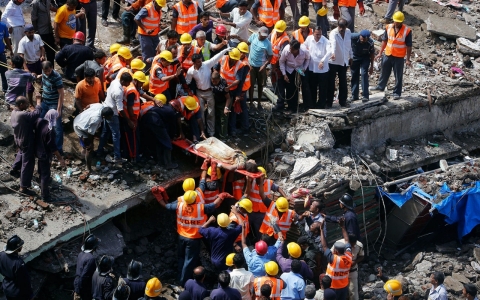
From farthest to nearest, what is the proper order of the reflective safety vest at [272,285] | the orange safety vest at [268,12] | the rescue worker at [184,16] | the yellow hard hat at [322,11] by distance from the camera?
the yellow hard hat at [322,11] → the orange safety vest at [268,12] → the rescue worker at [184,16] → the reflective safety vest at [272,285]

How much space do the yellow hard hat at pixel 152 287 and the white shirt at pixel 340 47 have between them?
574 cm

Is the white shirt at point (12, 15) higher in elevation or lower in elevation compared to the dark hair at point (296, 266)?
higher

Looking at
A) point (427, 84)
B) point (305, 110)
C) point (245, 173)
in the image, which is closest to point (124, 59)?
point (245, 173)

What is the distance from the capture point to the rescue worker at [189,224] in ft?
38.0

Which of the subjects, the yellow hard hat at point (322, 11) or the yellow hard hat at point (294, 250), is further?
the yellow hard hat at point (322, 11)

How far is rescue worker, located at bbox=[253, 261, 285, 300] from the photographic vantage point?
35.3 feet

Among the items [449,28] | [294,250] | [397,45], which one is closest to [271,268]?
[294,250]

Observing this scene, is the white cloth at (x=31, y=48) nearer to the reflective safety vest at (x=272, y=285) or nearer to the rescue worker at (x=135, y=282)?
the rescue worker at (x=135, y=282)

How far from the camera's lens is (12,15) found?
13.3 meters

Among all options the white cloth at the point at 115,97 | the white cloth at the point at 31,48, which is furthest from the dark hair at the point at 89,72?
the white cloth at the point at 31,48

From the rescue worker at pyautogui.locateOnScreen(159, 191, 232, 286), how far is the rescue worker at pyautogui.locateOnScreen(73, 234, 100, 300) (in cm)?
154

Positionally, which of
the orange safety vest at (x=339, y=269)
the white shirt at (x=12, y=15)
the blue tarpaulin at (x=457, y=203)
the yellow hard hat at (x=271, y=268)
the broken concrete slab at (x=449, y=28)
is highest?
the white shirt at (x=12, y=15)

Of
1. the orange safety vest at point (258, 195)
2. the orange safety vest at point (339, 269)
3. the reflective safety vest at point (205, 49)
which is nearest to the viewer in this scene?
the orange safety vest at point (339, 269)

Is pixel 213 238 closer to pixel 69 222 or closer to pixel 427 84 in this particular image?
pixel 69 222
